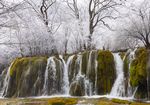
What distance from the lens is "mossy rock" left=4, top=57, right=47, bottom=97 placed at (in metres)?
24.1

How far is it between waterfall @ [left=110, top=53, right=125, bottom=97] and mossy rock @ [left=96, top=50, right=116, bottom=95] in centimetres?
29

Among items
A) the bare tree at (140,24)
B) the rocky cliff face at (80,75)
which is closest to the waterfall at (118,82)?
the rocky cliff face at (80,75)

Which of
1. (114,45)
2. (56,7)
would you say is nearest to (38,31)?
(56,7)

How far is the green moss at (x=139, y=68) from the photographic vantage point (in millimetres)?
19719

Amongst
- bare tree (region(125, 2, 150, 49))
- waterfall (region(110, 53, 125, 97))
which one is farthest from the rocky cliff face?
bare tree (region(125, 2, 150, 49))

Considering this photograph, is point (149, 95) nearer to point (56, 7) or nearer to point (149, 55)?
point (149, 55)

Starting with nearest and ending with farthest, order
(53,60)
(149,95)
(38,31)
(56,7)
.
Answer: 1. (149,95)
2. (53,60)
3. (38,31)
4. (56,7)

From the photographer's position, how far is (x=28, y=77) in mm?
24766

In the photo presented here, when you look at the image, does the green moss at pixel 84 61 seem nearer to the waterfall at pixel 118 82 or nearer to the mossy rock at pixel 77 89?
the mossy rock at pixel 77 89

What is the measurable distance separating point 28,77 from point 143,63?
926 cm

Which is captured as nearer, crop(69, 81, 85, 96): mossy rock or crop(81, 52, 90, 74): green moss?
crop(69, 81, 85, 96): mossy rock

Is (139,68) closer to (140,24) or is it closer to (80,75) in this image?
(80,75)

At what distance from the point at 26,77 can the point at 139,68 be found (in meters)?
9.23

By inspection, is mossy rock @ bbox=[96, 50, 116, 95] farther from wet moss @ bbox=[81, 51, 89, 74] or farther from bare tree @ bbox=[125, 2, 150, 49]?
bare tree @ bbox=[125, 2, 150, 49]
